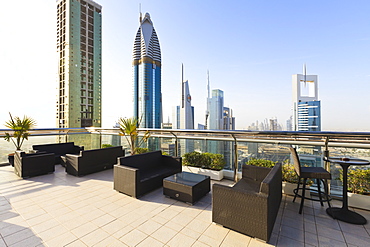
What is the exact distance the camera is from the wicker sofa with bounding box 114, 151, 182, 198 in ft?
10.8

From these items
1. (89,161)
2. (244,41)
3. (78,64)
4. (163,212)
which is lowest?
(163,212)

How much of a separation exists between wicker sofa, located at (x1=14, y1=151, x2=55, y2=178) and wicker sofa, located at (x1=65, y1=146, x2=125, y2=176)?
0.46m

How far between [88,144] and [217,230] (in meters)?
6.88

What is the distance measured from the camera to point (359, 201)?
9.48ft

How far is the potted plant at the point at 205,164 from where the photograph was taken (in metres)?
4.40

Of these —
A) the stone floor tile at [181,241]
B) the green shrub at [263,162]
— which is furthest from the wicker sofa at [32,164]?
the green shrub at [263,162]

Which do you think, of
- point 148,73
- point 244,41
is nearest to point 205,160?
point 244,41

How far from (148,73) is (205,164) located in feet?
221

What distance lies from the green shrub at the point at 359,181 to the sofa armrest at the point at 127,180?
3.80 m

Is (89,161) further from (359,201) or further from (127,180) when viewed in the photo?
(359,201)

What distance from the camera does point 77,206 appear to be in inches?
116

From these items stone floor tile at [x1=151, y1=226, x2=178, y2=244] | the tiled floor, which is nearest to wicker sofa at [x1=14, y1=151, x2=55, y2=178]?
the tiled floor

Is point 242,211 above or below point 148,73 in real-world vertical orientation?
below

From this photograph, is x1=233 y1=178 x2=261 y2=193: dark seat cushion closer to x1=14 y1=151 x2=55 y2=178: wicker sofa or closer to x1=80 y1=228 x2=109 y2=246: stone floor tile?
x1=80 y1=228 x2=109 y2=246: stone floor tile
